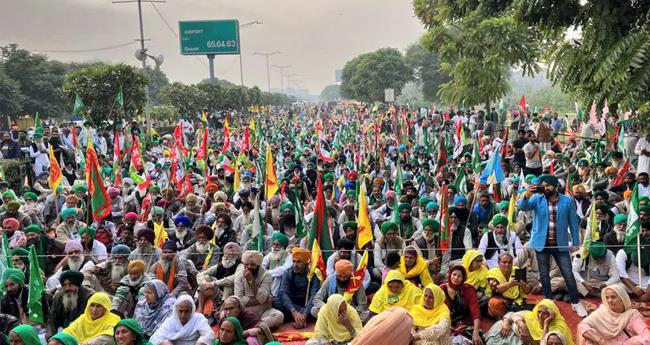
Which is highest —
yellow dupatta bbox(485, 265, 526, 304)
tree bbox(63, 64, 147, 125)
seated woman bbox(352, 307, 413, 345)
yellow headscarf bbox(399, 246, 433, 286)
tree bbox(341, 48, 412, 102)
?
tree bbox(341, 48, 412, 102)

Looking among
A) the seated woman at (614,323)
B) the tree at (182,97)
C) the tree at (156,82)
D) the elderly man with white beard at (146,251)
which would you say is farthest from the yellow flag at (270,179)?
the tree at (156,82)

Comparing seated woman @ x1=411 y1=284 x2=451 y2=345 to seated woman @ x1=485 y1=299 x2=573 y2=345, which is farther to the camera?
seated woman @ x1=411 y1=284 x2=451 y2=345

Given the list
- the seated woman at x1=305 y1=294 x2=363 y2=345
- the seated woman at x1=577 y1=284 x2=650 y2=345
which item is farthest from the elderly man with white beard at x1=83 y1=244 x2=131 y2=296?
the seated woman at x1=577 y1=284 x2=650 y2=345

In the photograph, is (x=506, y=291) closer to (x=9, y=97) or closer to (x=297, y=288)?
(x=297, y=288)

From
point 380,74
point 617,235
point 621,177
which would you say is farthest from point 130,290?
point 380,74

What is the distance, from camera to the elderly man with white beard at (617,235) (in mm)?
7465

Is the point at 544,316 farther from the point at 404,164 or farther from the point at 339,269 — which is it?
the point at 404,164

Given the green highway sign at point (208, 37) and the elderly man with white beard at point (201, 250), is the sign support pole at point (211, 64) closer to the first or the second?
the green highway sign at point (208, 37)

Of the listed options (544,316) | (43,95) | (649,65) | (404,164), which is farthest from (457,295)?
(43,95)

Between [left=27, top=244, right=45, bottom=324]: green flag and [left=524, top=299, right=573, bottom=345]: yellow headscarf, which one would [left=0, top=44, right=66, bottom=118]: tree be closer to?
[left=27, top=244, right=45, bottom=324]: green flag

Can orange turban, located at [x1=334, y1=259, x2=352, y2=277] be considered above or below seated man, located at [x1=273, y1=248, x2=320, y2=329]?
above

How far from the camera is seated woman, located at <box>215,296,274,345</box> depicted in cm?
553

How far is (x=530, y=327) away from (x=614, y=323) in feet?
2.16

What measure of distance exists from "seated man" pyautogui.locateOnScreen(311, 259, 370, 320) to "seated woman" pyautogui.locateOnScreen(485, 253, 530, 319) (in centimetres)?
132
